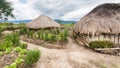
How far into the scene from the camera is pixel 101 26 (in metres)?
15.7

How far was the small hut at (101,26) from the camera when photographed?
51.3 feet

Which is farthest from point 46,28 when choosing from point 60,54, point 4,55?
point 4,55

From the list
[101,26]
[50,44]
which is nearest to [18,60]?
[50,44]

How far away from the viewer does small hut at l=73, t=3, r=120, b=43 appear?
1564cm

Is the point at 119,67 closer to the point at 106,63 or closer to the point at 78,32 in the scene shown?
the point at 106,63

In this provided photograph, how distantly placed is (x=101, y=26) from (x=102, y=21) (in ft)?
1.44

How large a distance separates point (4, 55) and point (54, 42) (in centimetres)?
497

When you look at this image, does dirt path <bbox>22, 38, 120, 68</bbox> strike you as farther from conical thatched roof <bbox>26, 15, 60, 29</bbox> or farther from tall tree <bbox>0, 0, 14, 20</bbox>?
tall tree <bbox>0, 0, 14, 20</bbox>

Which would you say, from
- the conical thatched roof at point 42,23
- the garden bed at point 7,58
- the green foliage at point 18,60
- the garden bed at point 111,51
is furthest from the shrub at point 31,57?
the conical thatched roof at point 42,23

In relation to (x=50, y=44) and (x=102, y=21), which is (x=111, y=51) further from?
(x=50, y=44)

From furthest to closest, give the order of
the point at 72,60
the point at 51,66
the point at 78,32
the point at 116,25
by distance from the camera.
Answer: the point at 78,32, the point at 116,25, the point at 72,60, the point at 51,66

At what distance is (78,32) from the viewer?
1727 cm

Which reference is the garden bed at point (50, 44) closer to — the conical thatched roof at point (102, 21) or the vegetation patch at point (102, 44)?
the conical thatched roof at point (102, 21)

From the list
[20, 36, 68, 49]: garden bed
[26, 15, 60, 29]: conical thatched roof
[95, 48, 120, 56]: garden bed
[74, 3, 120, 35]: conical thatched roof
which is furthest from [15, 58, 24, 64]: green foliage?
[26, 15, 60, 29]: conical thatched roof
